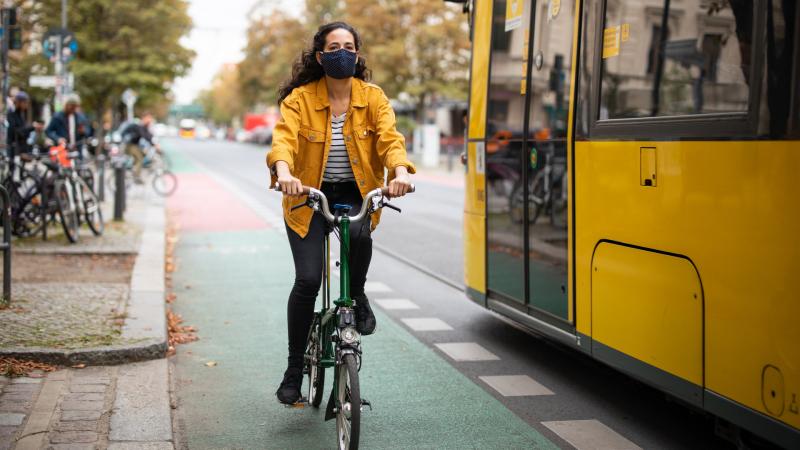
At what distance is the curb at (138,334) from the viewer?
6309 millimetres

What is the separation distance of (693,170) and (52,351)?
397cm

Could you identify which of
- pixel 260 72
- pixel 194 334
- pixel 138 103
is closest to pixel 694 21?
pixel 194 334

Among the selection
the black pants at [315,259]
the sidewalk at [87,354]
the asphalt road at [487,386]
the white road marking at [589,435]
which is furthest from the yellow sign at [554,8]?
the sidewalk at [87,354]

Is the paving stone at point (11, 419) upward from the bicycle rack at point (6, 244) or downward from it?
downward

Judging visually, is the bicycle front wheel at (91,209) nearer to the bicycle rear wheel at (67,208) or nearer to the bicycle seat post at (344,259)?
the bicycle rear wheel at (67,208)

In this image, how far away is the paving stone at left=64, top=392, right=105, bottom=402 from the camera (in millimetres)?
5578

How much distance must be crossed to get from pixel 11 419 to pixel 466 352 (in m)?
3.17

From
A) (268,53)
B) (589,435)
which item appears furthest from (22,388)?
(268,53)

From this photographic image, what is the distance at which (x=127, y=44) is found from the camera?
4288cm

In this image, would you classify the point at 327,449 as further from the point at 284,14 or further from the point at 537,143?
the point at 284,14

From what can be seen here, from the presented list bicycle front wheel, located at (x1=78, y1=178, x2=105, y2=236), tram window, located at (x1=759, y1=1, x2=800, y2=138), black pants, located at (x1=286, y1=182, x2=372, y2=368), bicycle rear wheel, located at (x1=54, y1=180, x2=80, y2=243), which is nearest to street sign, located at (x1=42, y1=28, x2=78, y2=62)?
bicycle front wheel, located at (x1=78, y1=178, x2=105, y2=236)

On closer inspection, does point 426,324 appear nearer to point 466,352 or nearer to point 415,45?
A: point 466,352

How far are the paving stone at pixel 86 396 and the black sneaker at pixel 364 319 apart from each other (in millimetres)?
1665

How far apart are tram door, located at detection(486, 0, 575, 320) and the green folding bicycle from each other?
1.74 m
